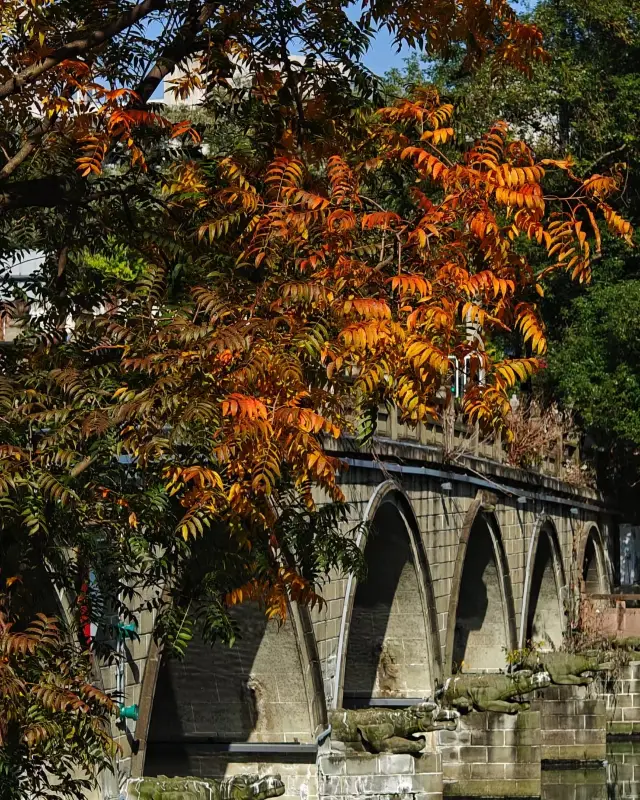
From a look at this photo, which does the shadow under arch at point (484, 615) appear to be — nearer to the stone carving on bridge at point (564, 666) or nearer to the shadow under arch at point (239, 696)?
the stone carving on bridge at point (564, 666)

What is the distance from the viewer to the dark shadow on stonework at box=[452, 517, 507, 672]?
27.4 metres

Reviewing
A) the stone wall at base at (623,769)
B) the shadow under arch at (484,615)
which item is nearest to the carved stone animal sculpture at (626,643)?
the stone wall at base at (623,769)

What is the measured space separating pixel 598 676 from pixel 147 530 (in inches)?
900

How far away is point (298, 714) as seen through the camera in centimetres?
1720

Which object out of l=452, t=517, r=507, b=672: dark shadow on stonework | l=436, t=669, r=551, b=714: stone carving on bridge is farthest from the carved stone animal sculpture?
l=436, t=669, r=551, b=714: stone carving on bridge

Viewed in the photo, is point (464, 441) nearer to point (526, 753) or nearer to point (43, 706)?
point (526, 753)

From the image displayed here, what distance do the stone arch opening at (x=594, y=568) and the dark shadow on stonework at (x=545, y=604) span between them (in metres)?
4.95

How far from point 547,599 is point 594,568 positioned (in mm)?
5966

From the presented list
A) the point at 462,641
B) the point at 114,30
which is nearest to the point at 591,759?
the point at 462,641

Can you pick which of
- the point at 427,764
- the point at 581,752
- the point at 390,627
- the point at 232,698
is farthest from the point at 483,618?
the point at 427,764

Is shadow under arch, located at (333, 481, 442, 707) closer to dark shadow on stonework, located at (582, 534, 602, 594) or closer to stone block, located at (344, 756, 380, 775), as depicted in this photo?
stone block, located at (344, 756, 380, 775)

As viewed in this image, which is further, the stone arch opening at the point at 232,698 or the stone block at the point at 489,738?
the stone block at the point at 489,738

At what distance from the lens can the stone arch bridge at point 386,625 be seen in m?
17.0

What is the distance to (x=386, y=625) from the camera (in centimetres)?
2248
